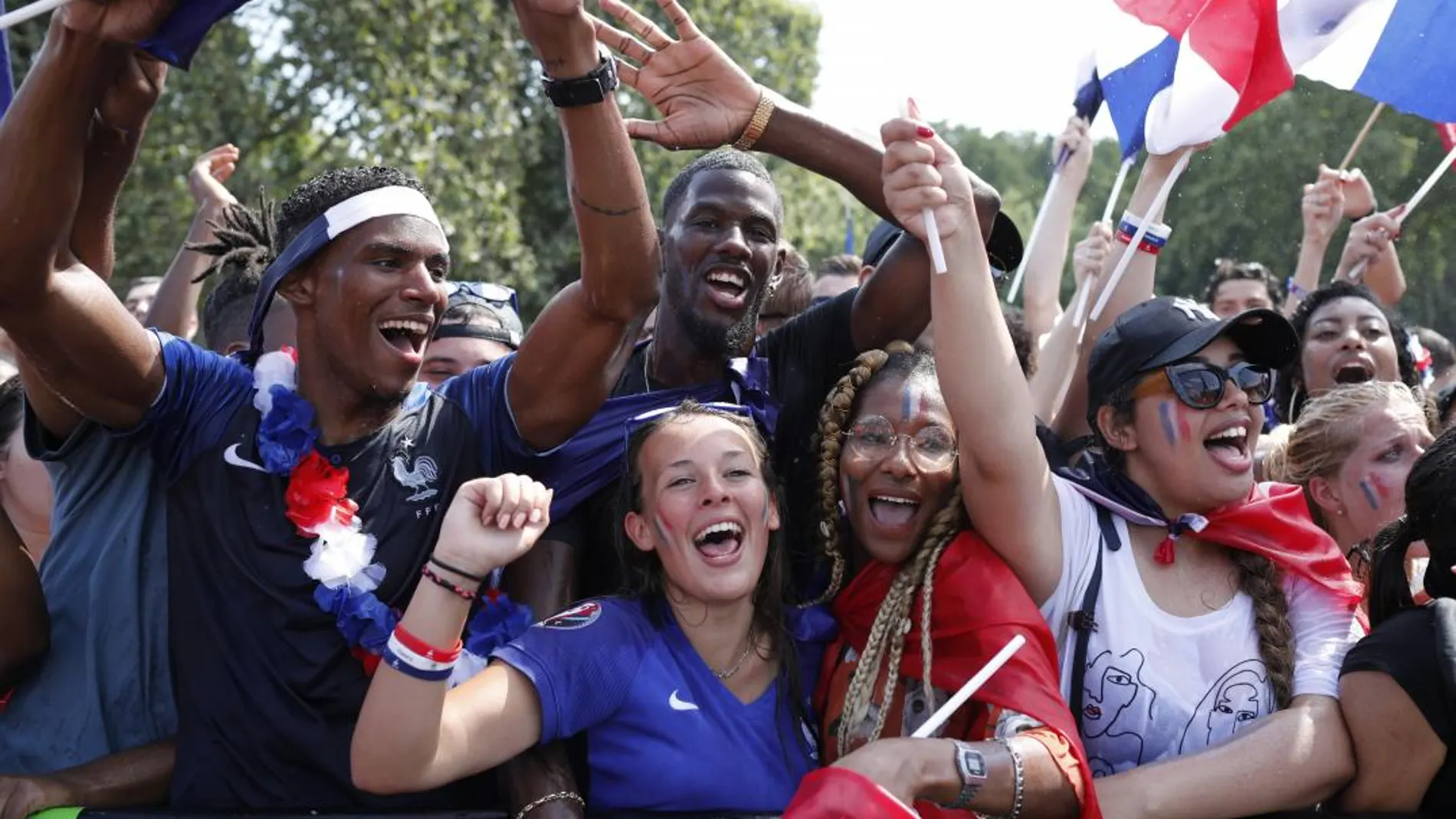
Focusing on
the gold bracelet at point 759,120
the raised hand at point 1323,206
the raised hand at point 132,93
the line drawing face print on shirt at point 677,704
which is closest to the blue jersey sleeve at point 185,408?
the raised hand at point 132,93

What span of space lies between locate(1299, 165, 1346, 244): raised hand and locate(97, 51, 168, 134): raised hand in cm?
439

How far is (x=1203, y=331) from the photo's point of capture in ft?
10.7

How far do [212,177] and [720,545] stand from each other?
3.26 m

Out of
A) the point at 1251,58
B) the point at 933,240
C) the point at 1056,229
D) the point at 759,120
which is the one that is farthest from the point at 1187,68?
the point at 933,240

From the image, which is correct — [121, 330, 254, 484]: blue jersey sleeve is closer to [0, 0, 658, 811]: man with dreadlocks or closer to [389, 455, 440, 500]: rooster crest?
[0, 0, 658, 811]: man with dreadlocks

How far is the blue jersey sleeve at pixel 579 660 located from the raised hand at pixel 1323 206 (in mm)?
3977

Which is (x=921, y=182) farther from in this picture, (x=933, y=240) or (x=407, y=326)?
(x=407, y=326)

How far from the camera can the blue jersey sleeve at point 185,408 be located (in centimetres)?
307

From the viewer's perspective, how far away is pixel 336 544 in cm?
302

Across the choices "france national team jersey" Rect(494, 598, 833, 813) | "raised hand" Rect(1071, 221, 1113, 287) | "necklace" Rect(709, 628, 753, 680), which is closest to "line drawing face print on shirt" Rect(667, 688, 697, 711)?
"france national team jersey" Rect(494, 598, 833, 813)

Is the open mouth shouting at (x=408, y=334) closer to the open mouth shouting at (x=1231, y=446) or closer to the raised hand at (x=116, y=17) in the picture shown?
the raised hand at (x=116, y=17)

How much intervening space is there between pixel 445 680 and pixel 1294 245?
14.3 metres

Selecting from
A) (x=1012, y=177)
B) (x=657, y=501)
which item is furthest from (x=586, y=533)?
(x=1012, y=177)

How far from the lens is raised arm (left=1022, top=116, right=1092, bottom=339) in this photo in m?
5.05
